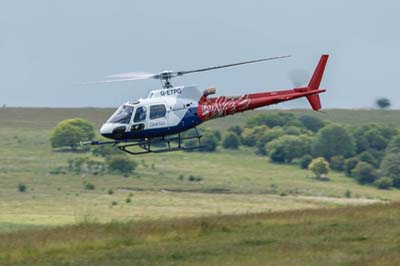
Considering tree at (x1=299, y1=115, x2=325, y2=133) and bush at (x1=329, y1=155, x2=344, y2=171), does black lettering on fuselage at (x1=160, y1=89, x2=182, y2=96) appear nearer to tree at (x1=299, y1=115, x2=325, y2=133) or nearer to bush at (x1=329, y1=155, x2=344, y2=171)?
bush at (x1=329, y1=155, x2=344, y2=171)

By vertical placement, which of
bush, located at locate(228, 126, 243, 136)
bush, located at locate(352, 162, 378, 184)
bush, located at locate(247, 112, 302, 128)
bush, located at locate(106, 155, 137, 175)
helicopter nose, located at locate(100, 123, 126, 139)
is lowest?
bush, located at locate(352, 162, 378, 184)

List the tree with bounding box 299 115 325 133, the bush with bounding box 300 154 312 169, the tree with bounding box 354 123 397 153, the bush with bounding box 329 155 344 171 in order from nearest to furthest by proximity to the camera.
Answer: the bush with bounding box 300 154 312 169 < the bush with bounding box 329 155 344 171 < the tree with bounding box 354 123 397 153 < the tree with bounding box 299 115 325 133

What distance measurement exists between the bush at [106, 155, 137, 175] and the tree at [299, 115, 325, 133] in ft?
121

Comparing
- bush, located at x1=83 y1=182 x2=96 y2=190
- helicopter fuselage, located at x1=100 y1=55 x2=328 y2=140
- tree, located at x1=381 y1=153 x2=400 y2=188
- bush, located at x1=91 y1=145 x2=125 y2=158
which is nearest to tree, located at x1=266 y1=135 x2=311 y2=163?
tree, located at x1=381 y1=153 x2=400 y2=188

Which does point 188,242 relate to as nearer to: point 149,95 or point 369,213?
point 369,213

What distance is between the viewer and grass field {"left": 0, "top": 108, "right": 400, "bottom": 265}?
28.2 metres

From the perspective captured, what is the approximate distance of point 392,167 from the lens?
5172 inches

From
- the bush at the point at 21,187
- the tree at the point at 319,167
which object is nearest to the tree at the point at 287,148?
the tree at the point at 319,167

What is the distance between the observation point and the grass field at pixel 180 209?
28.2m

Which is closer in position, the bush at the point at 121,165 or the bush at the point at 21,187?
the bush at the point at 21,187

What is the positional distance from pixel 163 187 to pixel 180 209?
63.0 feet

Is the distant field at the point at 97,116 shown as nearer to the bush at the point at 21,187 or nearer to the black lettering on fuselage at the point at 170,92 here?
the bush at the point at 21,187

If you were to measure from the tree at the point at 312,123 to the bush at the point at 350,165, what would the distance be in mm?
24196

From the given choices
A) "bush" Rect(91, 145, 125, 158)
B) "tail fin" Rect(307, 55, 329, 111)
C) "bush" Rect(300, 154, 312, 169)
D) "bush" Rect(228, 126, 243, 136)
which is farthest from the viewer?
"bush" Rect(228, 126, 243, 136)
